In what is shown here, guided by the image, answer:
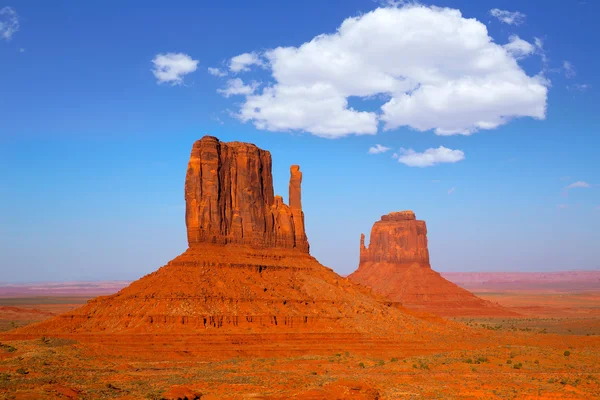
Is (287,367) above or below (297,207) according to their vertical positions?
below

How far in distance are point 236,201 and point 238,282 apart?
12.0 meters

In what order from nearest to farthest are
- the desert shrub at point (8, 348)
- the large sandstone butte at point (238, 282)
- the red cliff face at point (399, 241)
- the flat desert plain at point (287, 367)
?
the flat desert plain at point (287, 367), the desert shrub at point (8, 348), the large sandstone butte at point (238, 282), the red cliff face at point (399, 241)

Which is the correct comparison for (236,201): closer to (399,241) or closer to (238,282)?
(238,282)

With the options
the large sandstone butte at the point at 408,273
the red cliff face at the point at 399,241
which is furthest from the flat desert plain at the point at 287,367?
the red cliff face at the point at 399,241

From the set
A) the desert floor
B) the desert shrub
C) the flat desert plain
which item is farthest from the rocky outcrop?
the desert shrub

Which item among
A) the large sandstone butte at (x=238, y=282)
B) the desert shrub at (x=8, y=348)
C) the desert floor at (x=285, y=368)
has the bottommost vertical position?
the desert floor at (x=285, y=368)

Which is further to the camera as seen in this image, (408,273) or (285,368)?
(408,273)

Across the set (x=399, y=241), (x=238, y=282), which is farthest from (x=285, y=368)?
(x=399, y=241)

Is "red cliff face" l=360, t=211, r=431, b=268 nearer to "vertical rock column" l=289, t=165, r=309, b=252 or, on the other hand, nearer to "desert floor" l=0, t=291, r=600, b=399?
"vertical rock column" l=289, t=165, r=309, b=252

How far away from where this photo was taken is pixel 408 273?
148375mm

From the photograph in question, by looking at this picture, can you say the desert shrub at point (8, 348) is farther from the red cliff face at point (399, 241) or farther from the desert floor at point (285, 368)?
the red cliff face at point (399, 241)

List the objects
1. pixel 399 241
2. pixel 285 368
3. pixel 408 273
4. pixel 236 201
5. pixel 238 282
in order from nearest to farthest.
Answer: pixel 285 368, pixel 238 282, pixel 236 201, pixel 408 273, pixel 399 241

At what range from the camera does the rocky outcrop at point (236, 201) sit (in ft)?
244

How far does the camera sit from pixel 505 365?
43.4 meters
